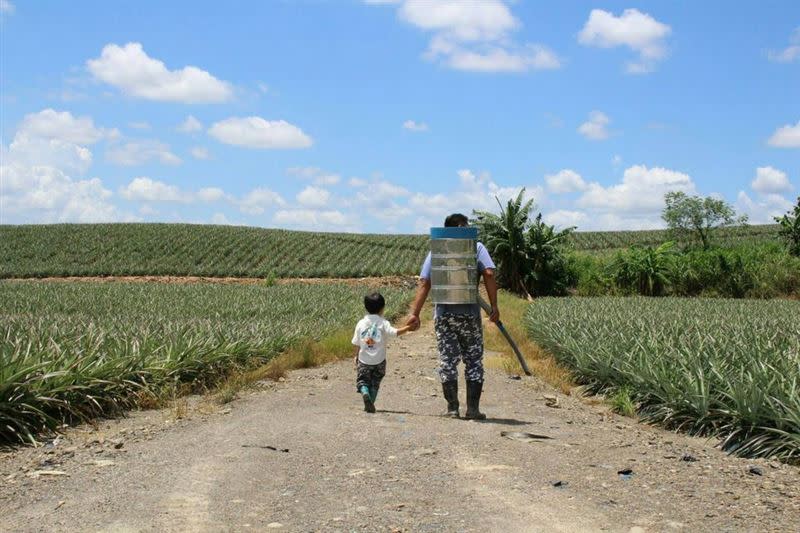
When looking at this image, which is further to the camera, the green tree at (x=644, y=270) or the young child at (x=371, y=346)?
the green tree at (x=644, y=270)

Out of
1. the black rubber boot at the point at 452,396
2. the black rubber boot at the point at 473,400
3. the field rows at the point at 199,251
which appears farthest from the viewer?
the field rows at the point at 199,251

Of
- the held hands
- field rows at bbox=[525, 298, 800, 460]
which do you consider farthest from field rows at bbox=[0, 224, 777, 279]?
the held hands

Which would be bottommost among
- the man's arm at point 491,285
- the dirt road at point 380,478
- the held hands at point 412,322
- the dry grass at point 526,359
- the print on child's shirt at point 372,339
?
the dry grass at point 526,359

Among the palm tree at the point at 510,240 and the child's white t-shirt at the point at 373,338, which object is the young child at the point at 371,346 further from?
the palm tree at the point at 510,240

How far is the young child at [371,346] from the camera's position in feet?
31.2

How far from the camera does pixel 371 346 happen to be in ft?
31.3

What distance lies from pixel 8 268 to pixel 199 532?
61.6 m

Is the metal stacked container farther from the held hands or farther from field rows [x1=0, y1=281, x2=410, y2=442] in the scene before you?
field rows [x1=0, y1=281, x2=410, y2=442]

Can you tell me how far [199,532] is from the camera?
4.97 m

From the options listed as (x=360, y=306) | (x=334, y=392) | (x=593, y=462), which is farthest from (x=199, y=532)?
(x=360, y=306)

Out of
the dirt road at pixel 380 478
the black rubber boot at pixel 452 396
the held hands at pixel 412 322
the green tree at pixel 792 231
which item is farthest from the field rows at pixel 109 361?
the green tree at pixel 792 231

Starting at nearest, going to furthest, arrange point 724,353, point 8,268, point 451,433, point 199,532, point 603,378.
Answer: point 199,532 → point 451,433 → point 724,353 → point 603,378 → point 8,268

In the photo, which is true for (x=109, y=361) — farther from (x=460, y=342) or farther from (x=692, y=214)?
(x=692, y=214)

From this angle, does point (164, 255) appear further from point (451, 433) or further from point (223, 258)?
point (451, 433)
